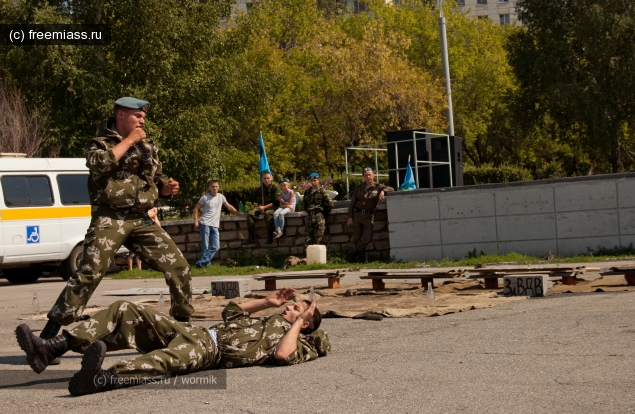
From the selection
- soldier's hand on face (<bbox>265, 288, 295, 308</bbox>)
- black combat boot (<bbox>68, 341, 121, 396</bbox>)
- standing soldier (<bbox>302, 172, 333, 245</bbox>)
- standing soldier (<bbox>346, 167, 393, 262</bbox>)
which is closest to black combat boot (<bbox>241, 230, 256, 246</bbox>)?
standing soldier (<bbox>302, 172, 333, 245</bbox>)

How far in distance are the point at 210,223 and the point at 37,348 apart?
46.5 feet

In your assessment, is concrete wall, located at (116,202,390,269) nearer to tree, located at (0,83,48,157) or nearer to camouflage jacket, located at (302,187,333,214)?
camouflage jacket, located at (302,187,333,214)

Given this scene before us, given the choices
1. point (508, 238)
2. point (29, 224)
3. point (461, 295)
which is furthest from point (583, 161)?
point (461, 295)

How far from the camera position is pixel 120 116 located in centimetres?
718

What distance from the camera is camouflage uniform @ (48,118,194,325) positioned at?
6.83 m

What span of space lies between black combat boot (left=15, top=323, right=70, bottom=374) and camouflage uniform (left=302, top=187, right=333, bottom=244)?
540 inches

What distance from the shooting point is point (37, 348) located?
20.5 feet

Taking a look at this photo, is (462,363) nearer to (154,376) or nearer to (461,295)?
(154,376)


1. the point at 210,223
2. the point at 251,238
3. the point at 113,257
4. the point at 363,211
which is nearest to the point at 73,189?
the point at 210,223

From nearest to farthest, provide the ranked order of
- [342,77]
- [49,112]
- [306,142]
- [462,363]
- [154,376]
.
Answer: [154,376] < [462,363] < [49,112] < [342,77] < [306,142]

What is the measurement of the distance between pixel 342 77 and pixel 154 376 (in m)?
43.0

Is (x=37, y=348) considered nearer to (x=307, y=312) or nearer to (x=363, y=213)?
(x=307, y=312)

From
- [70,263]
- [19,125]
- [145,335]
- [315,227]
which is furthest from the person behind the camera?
[19,125]

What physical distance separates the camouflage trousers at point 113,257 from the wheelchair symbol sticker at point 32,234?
12447 mm
